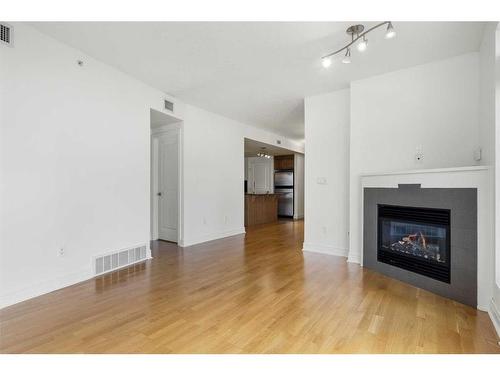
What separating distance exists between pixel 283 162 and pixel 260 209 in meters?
2.25

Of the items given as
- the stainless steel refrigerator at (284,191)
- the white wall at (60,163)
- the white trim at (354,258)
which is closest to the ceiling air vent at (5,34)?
the white wall at (60,163)

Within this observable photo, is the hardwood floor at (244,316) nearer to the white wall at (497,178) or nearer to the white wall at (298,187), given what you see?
the white wall at (497,178)

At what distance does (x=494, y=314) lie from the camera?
202 cm

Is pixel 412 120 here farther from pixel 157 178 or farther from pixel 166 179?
pixel 157 178

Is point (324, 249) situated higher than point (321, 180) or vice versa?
point (321, 180)

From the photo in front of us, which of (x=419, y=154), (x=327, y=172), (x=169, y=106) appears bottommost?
(x=327, y=172)

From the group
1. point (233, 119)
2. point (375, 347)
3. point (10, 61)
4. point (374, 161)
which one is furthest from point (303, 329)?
point (233, 119)

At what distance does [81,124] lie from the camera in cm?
295

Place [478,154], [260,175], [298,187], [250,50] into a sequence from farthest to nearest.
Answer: [260,175], [298,187], [250,50], [478,154]

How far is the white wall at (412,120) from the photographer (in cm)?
289

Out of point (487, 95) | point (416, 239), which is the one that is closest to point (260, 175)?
point (416, 239)

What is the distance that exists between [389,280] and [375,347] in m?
1.52

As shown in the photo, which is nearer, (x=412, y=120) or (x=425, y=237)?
(x=425, y=237)
